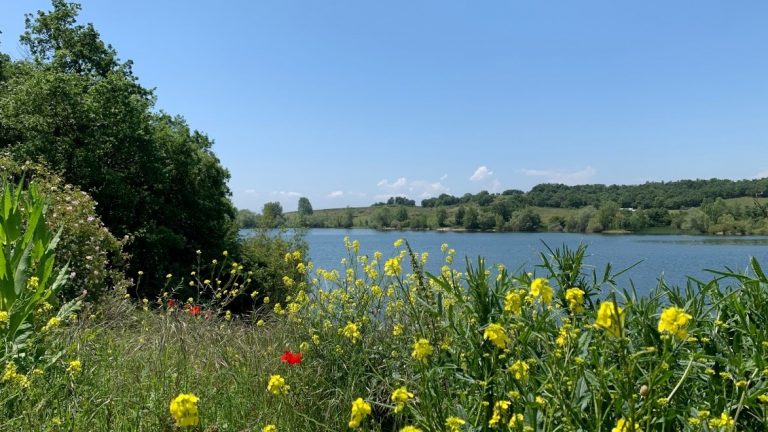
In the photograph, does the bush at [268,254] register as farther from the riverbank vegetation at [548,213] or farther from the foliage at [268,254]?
the riverbank vegetation at [548,213]

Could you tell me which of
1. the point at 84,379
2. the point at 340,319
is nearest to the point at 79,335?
the point at 84,379

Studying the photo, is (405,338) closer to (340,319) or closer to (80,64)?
(340,319)

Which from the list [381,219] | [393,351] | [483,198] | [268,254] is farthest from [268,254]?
[483,198]

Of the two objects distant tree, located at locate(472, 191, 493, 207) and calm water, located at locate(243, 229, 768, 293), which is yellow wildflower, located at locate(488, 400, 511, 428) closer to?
calm water, located at locate(243, 229, 768, 293)

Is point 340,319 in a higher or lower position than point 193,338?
higher

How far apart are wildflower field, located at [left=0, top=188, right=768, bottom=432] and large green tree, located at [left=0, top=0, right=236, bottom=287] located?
13.1m

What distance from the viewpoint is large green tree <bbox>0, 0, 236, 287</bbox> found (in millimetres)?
16891

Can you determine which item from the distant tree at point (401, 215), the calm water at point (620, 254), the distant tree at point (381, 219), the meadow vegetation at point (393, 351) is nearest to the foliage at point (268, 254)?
the calm water at point (620, 254)

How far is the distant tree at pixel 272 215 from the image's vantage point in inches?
1216

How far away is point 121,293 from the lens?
298 inches

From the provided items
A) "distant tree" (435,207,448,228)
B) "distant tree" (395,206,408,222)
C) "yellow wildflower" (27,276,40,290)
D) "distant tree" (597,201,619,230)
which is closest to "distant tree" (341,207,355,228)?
"distant tree" (395,206,408,222)

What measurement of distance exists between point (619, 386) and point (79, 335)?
3855 millimetres

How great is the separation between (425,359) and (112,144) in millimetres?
19417

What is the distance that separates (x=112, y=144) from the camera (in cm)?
1839
